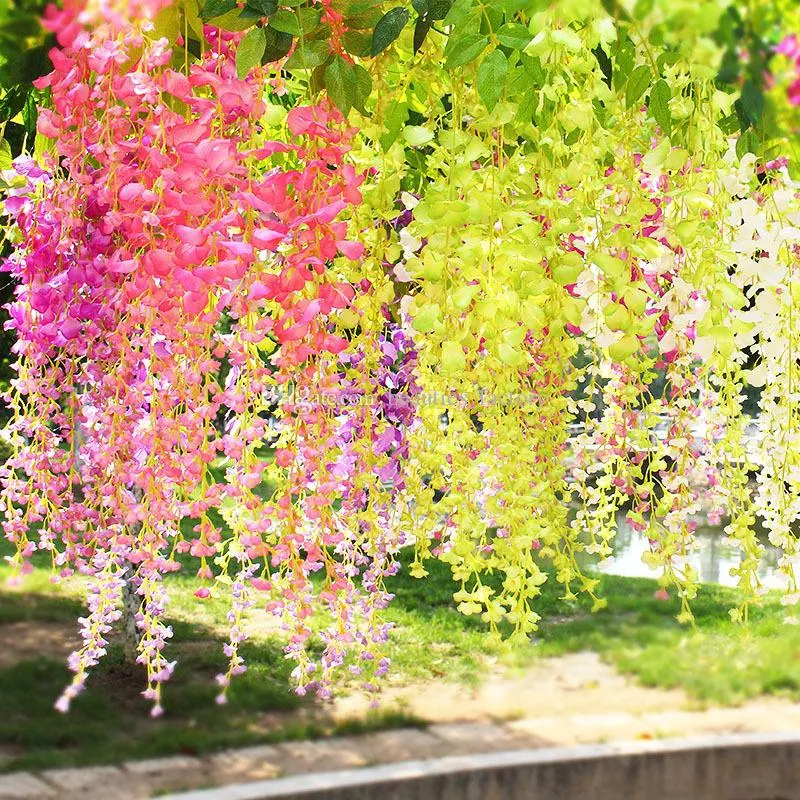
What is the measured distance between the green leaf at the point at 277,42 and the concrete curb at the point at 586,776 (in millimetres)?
2254

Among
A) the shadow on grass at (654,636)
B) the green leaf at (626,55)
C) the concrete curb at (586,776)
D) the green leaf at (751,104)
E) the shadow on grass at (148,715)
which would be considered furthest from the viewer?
the shadow on grass at (654,636)

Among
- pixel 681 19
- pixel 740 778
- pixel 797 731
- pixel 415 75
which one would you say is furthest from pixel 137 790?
pixel 681 19

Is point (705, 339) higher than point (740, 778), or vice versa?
point (705, 339)

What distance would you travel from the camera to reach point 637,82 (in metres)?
1.35

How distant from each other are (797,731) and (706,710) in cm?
91

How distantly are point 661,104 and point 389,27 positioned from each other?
14.5 inches

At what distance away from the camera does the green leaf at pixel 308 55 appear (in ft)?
3.88

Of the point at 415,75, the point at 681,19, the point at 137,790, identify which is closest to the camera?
the point at 681,19

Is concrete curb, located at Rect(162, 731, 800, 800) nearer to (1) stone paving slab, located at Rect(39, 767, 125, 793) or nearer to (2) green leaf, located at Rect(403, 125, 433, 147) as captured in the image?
(1) stone paving slab, located at Rect(39, 767, 125, 793)

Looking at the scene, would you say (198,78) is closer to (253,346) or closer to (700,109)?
(253,346)

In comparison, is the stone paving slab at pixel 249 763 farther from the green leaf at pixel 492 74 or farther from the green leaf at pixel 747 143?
the green leaf at pixel 492 74

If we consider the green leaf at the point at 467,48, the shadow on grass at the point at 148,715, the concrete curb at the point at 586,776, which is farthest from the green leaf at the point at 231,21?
the shadow on grass at the point at 148,715

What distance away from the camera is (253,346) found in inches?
54.0

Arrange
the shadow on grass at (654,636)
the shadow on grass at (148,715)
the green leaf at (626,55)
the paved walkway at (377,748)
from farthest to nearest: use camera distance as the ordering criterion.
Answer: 1. the shadow on grass at (654,636)
2. the shadow on grass at (148,715)
3. the paved walkway at (377,748)
4. the green leaf at (626,55)
